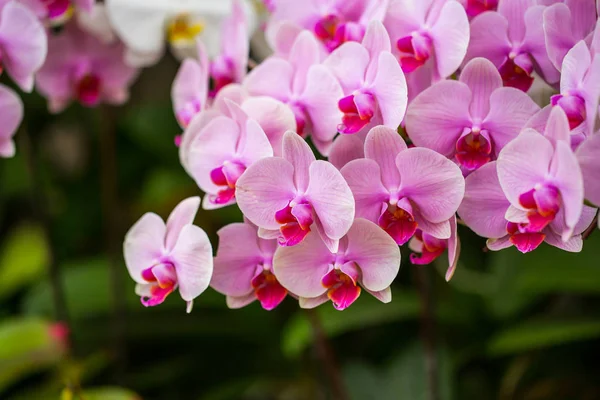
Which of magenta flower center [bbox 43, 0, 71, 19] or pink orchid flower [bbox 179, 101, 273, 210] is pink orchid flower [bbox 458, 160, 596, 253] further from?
magenta flower center [bbox 43, 0, 71, 19]

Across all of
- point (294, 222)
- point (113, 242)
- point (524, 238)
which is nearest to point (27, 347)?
point (113, 242)

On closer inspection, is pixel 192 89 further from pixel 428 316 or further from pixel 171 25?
pixel 428 316

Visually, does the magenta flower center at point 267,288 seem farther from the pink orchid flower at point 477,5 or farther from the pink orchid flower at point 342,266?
the pink orchid flower at point 477,5

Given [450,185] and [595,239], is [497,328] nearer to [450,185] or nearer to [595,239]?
[595,239]

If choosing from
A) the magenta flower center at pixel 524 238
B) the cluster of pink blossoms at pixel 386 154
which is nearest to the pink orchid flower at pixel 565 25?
the cluster of pink blossoms at pixel 386 154

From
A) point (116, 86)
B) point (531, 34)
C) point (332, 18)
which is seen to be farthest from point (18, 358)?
point (531, 34)

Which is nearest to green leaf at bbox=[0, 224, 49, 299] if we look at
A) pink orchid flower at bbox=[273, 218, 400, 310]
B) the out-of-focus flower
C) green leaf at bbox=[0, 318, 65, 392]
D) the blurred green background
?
the blurred green background

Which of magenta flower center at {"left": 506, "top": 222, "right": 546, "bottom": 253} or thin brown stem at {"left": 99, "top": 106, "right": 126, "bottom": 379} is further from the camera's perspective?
thin brown stem at {"left": 99, "top": 106, "right": 126, "bottom": 379}
